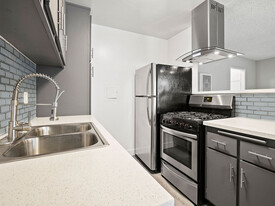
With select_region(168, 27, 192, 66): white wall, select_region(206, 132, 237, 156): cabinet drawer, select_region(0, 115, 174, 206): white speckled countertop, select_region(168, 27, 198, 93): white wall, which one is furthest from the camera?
select_region(168, 27, 192, 66): white wall

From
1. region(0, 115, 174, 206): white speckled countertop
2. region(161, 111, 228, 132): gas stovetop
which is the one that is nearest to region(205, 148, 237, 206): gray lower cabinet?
region(161, 111, 228, 132): gas stovetop

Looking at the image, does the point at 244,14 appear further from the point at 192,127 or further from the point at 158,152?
the point at 158,152

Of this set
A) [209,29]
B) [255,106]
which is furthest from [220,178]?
[209,29]

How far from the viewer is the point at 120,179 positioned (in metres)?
0.43

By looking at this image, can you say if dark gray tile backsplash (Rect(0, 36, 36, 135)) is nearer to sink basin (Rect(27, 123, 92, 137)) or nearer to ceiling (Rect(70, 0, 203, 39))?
sink basin (Rect(27, 123, 92, 137))

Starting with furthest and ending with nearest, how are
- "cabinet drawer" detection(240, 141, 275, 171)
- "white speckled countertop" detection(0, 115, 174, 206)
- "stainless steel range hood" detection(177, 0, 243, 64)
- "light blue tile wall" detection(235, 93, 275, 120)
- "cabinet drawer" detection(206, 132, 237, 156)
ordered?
"stainless steel range hood" detection(177, 0, 243, 64) → "light blue tile wall" detection(235, 93, 275, 120) → "cabinet drawer" detection(206, 132, 237, 156) → "cabinet drawer" detection(240, 141, 275, 171) → "white speckled countertop" detection(0, 115, 174, 206)

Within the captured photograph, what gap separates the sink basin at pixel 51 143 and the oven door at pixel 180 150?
3.56 feet

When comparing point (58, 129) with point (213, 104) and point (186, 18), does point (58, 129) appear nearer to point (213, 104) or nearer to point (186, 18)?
point (213, 104)

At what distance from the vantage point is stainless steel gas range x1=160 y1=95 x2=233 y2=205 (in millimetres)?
1462

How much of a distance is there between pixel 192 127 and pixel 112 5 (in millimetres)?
2022

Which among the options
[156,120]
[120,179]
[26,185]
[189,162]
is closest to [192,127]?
[189,162]

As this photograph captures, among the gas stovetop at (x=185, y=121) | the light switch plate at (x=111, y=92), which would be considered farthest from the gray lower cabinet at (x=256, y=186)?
the light switch plate at (x=111, y=92)

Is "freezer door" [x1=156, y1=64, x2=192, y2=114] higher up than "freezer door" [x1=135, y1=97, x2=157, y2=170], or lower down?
higher up

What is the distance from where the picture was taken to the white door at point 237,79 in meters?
1.77
